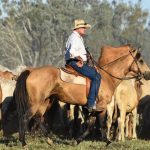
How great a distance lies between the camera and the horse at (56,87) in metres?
12.1

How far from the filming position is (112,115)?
1505 cm

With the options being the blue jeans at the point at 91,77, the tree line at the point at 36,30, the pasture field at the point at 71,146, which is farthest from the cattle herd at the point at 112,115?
the tree line at the point at 36,30

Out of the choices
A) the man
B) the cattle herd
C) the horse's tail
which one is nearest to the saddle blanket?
the man

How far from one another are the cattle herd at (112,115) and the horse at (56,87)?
1388 millimetres

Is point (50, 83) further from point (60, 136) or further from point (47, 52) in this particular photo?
point (47, 52)

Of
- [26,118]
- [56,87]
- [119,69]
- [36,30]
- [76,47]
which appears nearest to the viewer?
[26,118]

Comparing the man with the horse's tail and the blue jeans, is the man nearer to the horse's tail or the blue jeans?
the blue jeans

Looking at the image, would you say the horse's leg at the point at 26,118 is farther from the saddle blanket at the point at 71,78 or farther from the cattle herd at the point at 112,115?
the cattle herd at the point at 112,115

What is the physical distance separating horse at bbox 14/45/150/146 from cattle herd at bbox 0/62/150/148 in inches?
54.7

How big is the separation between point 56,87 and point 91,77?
92 cm

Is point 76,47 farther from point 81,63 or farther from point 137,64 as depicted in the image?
point 137,64

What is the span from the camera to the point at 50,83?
12141mm

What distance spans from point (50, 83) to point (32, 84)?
0.46 meters

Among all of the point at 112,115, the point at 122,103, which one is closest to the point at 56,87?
the point at 122,103
